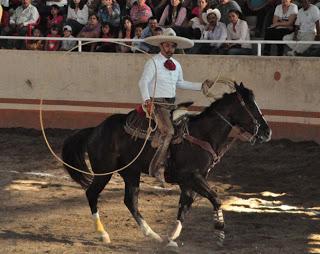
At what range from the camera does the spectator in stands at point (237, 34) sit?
46.0ft

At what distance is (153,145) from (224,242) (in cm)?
130

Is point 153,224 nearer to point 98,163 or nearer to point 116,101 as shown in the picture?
point 98,163

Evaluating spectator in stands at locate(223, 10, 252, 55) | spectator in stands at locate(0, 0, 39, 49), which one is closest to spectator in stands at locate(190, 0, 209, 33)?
spectator in stands at locate(223, 10, 252, 55)

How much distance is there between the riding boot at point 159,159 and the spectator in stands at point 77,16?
7652 millimetres

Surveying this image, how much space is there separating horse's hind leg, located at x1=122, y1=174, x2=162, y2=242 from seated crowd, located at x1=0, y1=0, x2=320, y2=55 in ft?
17.0

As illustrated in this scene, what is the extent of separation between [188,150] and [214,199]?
637 millimetres

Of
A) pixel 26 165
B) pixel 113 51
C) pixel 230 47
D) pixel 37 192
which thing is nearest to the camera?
pixel 37 192

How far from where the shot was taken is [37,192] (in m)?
11.2

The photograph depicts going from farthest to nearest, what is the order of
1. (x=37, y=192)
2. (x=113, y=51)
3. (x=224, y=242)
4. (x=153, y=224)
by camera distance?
(x=113, y=51) → (x=37, y=192) → (x=153, y=224) → (x=224, y=242)

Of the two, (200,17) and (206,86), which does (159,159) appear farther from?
(200,17)

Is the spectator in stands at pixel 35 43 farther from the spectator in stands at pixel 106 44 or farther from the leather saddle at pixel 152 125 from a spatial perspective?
the leather saddle at pixel 152 125

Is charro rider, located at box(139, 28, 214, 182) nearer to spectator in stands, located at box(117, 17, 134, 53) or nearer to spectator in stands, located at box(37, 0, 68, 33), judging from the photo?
spectator in stands, located at box(117, 17, 134, 53)

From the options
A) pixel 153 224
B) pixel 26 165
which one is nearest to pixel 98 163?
pixel 153 224

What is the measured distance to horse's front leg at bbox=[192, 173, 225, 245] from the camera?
8258 mm
